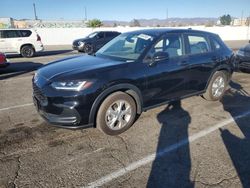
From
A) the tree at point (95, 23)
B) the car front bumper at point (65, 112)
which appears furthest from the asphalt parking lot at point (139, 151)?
the tree at point (95, 23)

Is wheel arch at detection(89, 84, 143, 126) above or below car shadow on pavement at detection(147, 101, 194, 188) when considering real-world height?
above

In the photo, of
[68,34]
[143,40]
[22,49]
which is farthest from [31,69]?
[68,34]

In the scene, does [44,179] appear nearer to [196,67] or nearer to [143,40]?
[143,40]

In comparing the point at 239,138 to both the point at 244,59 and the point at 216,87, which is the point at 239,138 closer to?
the point at 216,87

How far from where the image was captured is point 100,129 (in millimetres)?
4066

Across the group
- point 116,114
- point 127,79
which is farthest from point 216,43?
point 116,114

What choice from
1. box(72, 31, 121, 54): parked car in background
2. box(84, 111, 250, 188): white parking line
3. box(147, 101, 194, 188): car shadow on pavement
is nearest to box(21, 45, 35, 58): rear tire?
box(72, 31, 121, 54): parked car in background

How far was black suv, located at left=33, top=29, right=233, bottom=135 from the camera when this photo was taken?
3.76 m

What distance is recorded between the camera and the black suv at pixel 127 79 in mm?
A: 3764

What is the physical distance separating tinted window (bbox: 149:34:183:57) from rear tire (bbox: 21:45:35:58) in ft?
40.6

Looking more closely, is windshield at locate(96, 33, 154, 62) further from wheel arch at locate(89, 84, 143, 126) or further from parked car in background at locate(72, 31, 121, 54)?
parked car in background at locate(72, 31, 121, 54)

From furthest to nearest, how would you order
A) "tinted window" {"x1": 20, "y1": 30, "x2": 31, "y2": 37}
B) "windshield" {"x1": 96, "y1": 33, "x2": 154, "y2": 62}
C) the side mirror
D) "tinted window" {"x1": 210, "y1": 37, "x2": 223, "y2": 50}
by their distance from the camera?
"tinted window" {"x1": 20, "y1": 30, "x2": 31, "y2": 37}, "tinted window" {"x1": 210, "y1": 37, "x2": 223, "y2": 50}, "windshield" {"x1": 96, "y1": 33, "x2": 154, "y2": 62}, the side mirror

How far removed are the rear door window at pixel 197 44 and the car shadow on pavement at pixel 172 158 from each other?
4.63ft

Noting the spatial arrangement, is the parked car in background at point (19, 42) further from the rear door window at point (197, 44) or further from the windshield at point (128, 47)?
the rear door window at point (197, 44)
